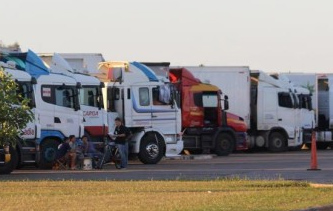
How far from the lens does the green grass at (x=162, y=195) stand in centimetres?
1705

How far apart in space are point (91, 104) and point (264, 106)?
13.7m

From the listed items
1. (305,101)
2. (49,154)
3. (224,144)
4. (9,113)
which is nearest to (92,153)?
(49,154)

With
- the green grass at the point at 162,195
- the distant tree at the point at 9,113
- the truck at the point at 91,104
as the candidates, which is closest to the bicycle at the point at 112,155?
the truck at the point at 91,104

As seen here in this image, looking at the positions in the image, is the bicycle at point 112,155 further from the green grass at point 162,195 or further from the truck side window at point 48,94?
the green grass at point 162,195

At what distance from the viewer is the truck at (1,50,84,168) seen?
1169 inches

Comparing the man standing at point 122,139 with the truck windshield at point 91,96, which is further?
the truck windshield at point 91,96

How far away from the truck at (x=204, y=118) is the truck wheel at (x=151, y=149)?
5.79 meters

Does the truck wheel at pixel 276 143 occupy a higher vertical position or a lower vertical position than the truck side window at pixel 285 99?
lower

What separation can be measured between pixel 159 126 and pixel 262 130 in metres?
11.1

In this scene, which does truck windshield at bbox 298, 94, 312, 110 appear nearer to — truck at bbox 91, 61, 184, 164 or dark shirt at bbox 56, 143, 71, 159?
truck at bbox 91, 61, 184, 164

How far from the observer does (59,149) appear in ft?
99.7

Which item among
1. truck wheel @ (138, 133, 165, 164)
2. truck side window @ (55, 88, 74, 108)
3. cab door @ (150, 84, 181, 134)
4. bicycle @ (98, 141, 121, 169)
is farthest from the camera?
cab door @ (150, 84, 181, 134)

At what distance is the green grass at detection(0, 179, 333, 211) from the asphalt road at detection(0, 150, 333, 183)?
2.55 m

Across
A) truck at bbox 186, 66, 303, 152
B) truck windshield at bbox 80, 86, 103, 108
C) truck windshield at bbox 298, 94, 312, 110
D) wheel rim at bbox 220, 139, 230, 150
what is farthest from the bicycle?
truck windshield at bbox 298, 94, 312, 110
